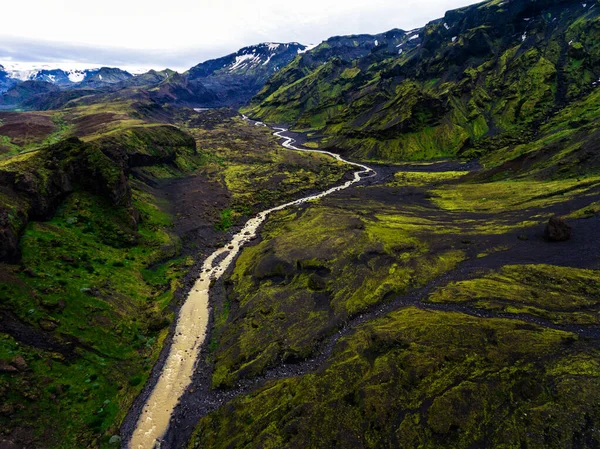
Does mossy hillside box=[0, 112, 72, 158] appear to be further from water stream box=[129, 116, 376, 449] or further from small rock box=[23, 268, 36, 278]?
water stream box=[129, 116, 376, 449]

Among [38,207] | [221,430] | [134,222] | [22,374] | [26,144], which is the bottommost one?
[221,430]

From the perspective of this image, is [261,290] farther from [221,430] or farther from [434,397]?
[434,397]

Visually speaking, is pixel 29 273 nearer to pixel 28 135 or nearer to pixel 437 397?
pixel 437 397

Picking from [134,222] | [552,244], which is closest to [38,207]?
[134,222]

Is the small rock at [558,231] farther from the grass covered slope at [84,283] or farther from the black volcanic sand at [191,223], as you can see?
the grass covered slope at [84,283]

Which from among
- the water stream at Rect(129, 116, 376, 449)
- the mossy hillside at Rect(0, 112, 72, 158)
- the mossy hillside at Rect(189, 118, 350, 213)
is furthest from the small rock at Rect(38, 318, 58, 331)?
the mossy hillside at Rect(0, 112, 72, 158)

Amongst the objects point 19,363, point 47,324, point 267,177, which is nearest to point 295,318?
point 47,324
